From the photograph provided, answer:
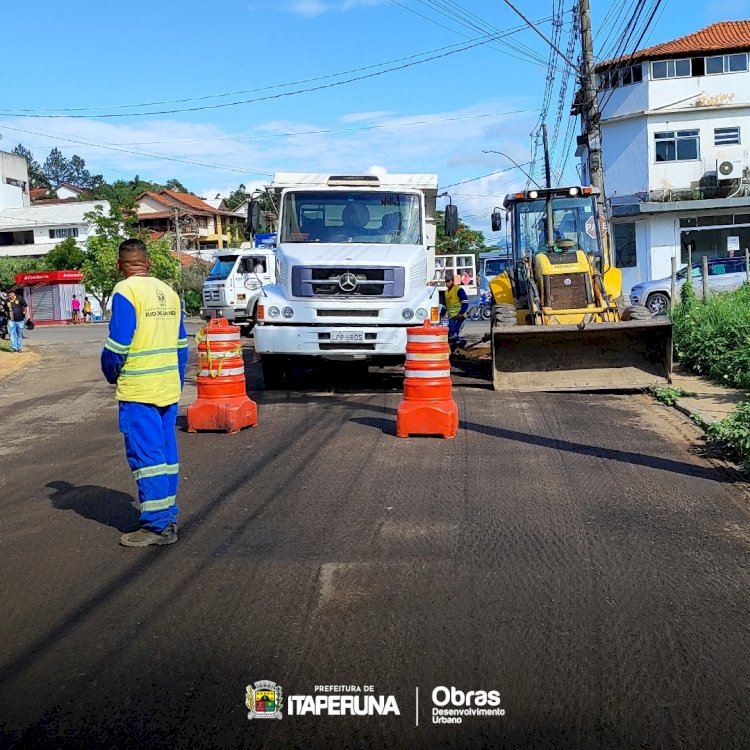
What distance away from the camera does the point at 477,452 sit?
28.5 ft

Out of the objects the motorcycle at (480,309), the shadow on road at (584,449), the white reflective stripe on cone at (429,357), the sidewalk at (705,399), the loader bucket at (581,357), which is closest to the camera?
the shadow on road at (584,449)

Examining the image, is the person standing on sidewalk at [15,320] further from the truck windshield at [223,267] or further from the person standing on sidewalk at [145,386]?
the person standing on sidewalk at [145,386]

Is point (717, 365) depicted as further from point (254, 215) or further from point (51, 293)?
point (51, 293)

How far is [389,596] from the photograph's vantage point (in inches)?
188

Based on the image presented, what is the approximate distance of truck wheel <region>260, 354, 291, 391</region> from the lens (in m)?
13.2

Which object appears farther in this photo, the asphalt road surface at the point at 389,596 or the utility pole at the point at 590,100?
the utility pole at the point at 590,100

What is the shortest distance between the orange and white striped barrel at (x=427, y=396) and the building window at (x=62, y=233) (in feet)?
228

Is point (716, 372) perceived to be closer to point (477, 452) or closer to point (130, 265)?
point (477, 452)

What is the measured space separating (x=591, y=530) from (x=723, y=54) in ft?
134

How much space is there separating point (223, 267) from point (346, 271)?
59.1 feet

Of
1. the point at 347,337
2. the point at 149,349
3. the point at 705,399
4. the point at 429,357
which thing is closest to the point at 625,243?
the point at 705,399

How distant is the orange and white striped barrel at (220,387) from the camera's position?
998cm

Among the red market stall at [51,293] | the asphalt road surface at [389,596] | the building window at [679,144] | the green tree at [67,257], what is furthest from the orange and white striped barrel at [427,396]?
the green tree at [67,257]

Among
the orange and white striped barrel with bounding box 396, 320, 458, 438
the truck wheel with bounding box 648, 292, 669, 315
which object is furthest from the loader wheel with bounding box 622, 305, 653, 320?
the truck wheel with bounding box 648, 292, 669, 315
